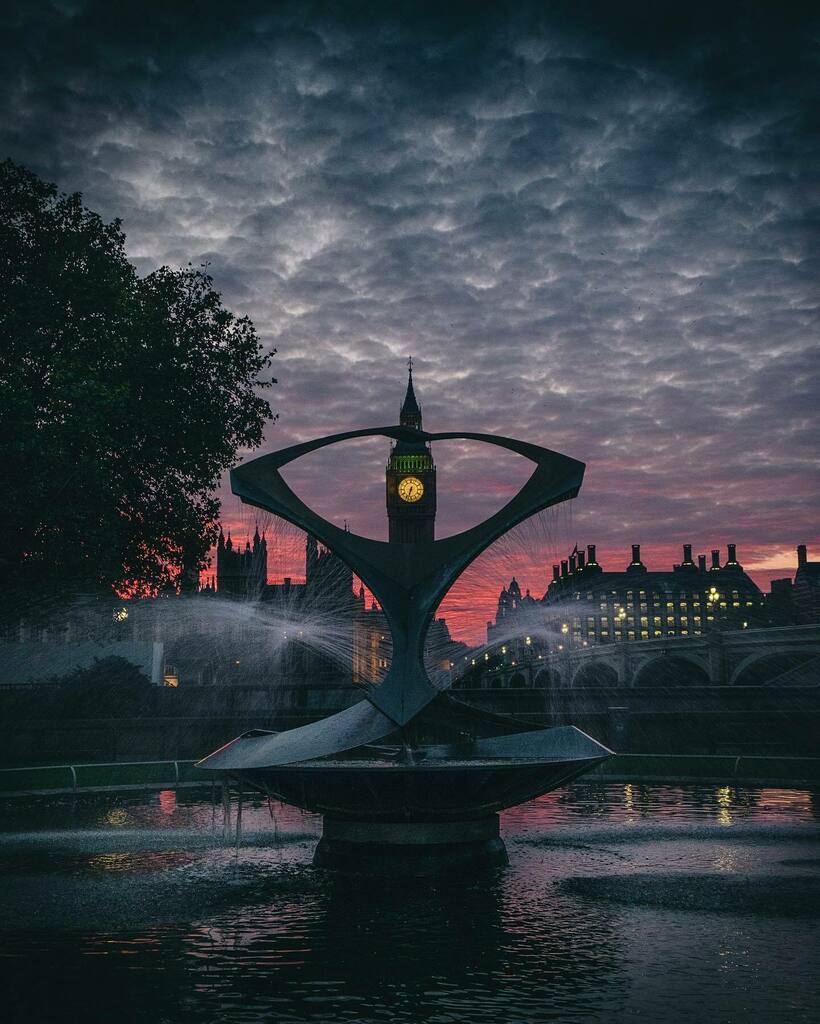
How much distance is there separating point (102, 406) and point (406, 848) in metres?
14.8

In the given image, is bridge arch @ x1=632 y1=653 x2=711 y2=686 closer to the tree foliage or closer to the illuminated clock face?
the tree foliage

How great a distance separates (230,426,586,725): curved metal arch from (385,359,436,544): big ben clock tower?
5650 inches

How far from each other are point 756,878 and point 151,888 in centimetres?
877

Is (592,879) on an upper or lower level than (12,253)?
lower

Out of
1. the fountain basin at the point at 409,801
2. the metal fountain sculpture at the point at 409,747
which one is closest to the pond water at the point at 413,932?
the fountain basin at the point at 409,801

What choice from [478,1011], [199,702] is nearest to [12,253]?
[478,1011]

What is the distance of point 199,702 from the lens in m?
→ 54.9

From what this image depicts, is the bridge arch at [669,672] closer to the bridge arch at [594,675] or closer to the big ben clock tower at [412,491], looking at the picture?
the bridge arch at [594,675]

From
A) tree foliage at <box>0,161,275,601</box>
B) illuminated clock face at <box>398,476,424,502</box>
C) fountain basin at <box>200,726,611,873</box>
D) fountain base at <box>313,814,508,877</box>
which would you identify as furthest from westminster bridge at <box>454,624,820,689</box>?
illuminated clock face at <box>398,476,424,502</box>

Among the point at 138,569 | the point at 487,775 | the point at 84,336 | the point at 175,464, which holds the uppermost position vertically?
the point at 84,336

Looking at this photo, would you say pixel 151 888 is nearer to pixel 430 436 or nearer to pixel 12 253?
pixel 430 436

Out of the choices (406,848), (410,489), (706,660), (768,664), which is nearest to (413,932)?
(406,848)

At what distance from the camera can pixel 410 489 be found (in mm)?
160375

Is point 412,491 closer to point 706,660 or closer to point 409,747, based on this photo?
point 706,660
